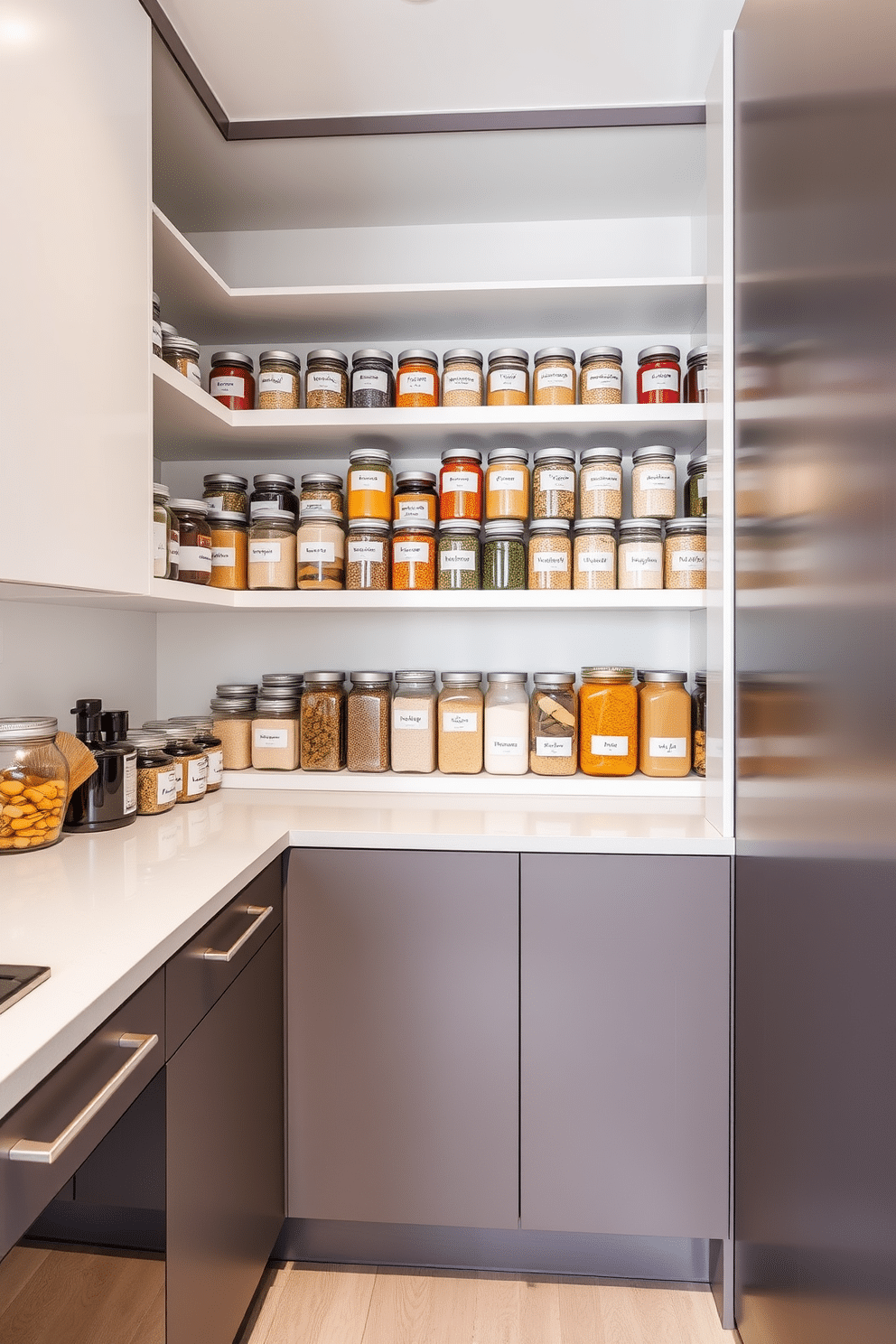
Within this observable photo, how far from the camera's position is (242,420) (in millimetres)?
1822

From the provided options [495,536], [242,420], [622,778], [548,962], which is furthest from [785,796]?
[242,420]

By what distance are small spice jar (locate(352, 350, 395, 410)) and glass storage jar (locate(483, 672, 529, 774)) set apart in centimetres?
66

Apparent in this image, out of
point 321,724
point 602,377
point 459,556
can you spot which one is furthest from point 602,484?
point 321,724

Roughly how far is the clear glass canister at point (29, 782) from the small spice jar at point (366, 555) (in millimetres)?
723

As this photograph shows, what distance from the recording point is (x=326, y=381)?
6.15ft

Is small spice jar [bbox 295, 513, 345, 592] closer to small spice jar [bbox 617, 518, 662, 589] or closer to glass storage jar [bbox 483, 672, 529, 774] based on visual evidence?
glass storage jar [bbox 483, 672, 529, 774]

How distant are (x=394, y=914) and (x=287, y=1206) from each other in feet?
1.87

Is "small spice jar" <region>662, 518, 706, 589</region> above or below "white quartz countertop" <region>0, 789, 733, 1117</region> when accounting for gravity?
above

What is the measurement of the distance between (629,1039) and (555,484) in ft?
3.63

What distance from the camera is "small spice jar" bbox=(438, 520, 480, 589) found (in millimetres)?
1833

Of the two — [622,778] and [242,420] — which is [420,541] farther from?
[622,778]

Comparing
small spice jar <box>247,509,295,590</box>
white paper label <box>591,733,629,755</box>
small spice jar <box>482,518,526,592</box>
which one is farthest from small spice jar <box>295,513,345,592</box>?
white paper label <box>591,733,629,755</box>

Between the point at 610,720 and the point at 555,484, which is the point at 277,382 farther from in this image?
the point at 610,720

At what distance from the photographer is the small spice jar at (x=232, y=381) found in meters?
1.85
